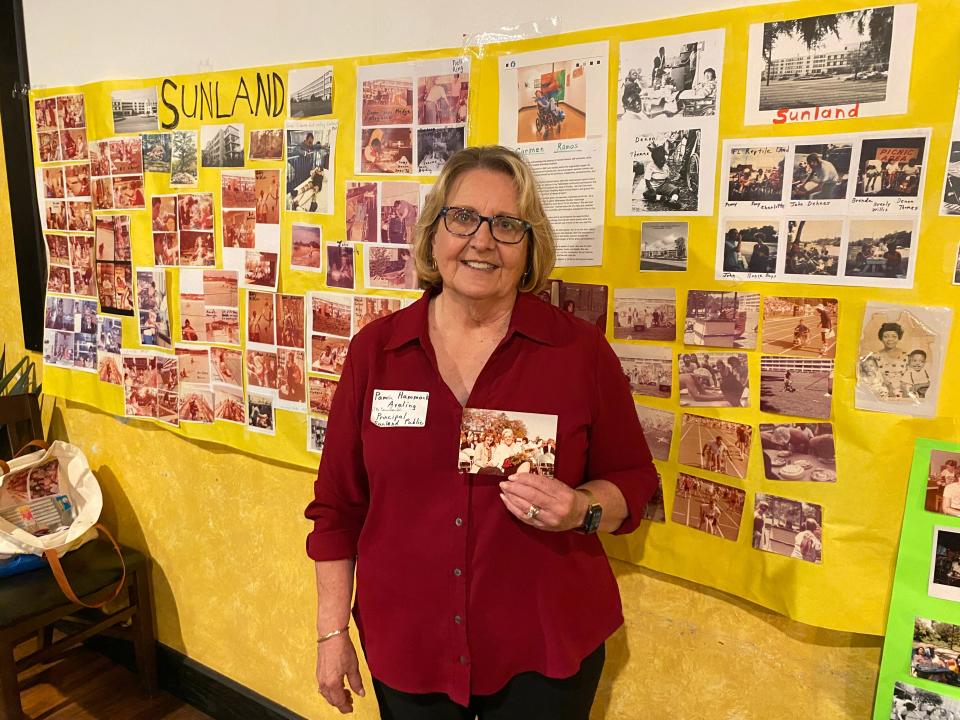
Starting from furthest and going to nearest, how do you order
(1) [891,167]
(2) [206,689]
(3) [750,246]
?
(2) [206,689] < (3) [750,246] < (1) [891,167]

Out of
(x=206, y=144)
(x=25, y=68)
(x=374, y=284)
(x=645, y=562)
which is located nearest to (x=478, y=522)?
(x=645, y=562)

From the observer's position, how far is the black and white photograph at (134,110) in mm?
1640

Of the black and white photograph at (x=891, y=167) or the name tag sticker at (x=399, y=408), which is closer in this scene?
the black and white photograph at (x=891, y=167)

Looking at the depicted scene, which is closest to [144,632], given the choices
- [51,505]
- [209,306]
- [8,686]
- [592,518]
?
[8,686]

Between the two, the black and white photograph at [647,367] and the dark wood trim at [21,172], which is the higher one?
→ the dark wood trim at [21,172]

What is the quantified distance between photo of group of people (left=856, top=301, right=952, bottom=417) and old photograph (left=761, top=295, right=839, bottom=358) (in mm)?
46

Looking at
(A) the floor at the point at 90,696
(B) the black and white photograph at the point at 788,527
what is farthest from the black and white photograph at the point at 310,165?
(A) the floor at the point at 90,696

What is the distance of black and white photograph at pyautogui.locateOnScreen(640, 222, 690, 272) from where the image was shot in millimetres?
1038

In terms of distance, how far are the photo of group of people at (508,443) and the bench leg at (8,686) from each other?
1.56 meters

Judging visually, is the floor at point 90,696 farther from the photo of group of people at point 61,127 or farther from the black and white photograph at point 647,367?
the black and white photograph at point 647,367

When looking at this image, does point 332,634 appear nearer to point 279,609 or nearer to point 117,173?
point 279,609

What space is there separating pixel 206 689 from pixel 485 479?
164 cm

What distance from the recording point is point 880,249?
896mm

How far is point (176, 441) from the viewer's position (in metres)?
1.88
